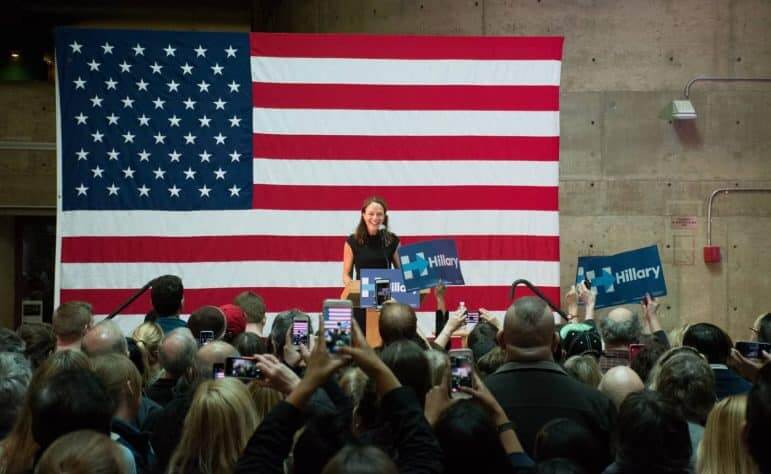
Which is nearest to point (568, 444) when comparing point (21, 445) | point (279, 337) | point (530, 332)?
point (530, 332)

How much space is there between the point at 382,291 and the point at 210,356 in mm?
2883

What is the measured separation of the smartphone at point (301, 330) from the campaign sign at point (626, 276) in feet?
Answer: 12.1

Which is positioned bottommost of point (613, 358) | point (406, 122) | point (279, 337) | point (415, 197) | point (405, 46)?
point (613, 358)

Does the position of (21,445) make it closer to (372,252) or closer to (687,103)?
(372,252)

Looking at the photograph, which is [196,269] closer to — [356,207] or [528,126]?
[356,207]

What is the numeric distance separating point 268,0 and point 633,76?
487 cm

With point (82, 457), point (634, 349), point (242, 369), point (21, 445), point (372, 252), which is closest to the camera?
point (82, 457)

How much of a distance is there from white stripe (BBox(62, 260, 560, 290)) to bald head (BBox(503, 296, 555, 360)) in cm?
603

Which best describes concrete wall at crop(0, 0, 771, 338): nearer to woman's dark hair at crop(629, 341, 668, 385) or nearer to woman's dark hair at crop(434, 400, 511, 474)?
woman's dark hair at crop(629, 341, 668, 385)

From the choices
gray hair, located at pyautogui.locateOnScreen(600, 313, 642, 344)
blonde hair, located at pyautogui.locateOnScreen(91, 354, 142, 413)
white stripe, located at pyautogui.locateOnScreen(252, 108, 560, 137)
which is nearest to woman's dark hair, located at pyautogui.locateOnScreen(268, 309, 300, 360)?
blonde hair, located at pyautogui.locateOnScreen(91, 354, 142, 413)

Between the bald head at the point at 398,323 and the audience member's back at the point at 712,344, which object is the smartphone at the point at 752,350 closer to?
the audience member's back at the point at 712,344

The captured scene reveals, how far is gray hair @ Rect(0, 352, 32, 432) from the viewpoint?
3.26 metres

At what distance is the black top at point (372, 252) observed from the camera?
8305mm

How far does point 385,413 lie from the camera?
8.43 ft
